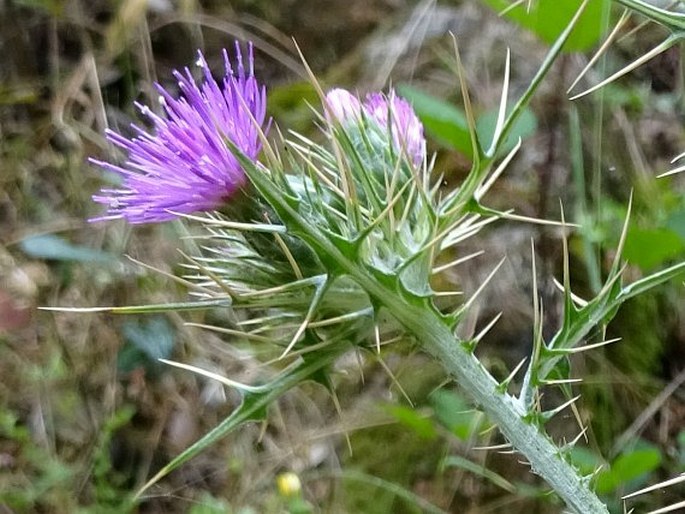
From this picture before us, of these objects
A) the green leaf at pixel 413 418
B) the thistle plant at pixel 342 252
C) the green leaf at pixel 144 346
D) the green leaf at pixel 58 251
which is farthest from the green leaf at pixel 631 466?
the green leaf at pixel 58 251

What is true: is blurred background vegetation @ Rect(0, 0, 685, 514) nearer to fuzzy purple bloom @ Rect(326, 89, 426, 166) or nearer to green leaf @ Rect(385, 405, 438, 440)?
green leaf @ Rect(385, 405, 438, 440)

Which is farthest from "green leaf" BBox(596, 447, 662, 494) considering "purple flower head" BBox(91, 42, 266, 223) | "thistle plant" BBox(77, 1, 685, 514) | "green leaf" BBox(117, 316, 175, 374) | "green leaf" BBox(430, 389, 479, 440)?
"green leaf" BBox(117, 316, 175, 374)

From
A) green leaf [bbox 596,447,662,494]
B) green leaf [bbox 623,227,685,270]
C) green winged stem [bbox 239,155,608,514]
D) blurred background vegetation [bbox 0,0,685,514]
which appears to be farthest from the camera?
blurred background vegetation [bbox 0,0,685,514]

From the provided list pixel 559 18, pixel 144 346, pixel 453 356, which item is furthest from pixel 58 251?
pixel 453 356

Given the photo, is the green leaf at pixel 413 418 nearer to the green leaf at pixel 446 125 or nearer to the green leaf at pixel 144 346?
the green leaf at pixel 446 125

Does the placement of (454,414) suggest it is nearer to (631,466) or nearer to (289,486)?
(631,466)

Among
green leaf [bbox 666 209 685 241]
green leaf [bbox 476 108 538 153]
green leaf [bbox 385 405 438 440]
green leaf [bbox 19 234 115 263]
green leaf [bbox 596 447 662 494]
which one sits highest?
green leaf [bbox 476 108 538 153]
